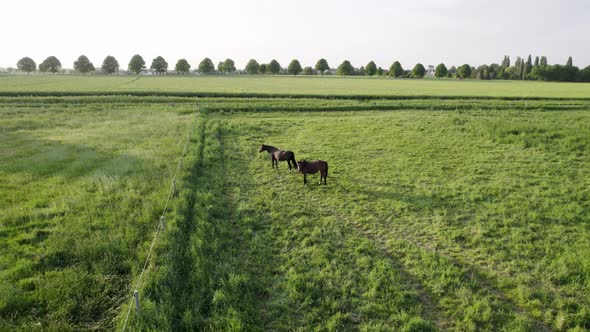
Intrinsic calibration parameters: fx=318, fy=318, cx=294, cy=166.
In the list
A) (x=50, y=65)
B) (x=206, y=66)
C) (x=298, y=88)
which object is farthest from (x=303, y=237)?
(x=50, y=65)

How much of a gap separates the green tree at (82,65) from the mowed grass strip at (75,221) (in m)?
127

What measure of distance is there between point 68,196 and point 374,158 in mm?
12822

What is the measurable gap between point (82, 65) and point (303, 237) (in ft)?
482

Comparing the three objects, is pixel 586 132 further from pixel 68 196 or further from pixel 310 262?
pixel 68 196

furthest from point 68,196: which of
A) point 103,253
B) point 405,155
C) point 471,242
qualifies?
point 405,155

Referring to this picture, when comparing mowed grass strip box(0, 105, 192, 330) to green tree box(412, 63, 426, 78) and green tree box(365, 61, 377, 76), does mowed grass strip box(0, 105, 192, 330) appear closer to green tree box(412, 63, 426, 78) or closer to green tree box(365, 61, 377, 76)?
green tree box(412, 63, 426, 78)

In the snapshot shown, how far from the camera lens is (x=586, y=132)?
17.8 m

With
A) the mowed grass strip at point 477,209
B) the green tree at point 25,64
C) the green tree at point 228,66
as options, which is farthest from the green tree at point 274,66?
the mowed grass strip at point 477,209

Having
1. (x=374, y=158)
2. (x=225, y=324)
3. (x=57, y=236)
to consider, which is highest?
(x=374, y=158)

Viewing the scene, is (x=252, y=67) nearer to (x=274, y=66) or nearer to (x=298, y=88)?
(x=274, y=66)

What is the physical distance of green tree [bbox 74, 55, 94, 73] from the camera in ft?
401

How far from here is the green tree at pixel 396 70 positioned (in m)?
123

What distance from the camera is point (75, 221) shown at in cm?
888

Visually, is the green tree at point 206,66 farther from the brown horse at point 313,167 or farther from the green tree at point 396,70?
the brown horse at point 313,167
